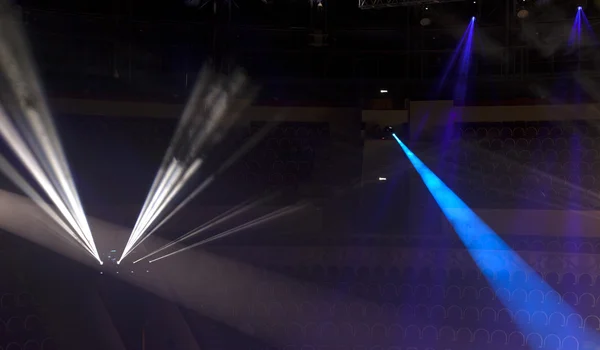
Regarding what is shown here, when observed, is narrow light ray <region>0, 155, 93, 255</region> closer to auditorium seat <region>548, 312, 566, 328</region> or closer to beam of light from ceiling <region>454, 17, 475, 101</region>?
auditorium seat <region>548, 312, 566, 328</region>

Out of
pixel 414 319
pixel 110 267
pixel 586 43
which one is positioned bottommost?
pixel 414 319

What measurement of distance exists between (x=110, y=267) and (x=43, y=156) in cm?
129

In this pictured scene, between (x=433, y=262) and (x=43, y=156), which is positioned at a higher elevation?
(x=43, y=156)

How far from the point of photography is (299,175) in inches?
259

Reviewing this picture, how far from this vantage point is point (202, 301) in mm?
5164

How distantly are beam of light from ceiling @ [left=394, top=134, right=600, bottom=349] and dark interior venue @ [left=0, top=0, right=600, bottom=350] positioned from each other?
0.08 ft

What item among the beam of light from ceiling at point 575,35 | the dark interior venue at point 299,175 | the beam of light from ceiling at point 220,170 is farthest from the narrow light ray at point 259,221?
the beam of light from ceiling at point 575,35

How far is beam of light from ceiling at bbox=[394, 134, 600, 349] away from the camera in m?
4.82

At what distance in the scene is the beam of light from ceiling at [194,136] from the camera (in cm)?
562

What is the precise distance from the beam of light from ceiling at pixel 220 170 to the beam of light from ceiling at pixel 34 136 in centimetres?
67

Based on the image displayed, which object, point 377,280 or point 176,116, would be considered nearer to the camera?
point 377,280

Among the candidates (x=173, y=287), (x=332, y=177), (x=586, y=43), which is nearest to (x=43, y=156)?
(x=173, y=287)

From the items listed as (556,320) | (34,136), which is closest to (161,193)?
(34,136)

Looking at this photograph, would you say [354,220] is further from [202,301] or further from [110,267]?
[110,267]
